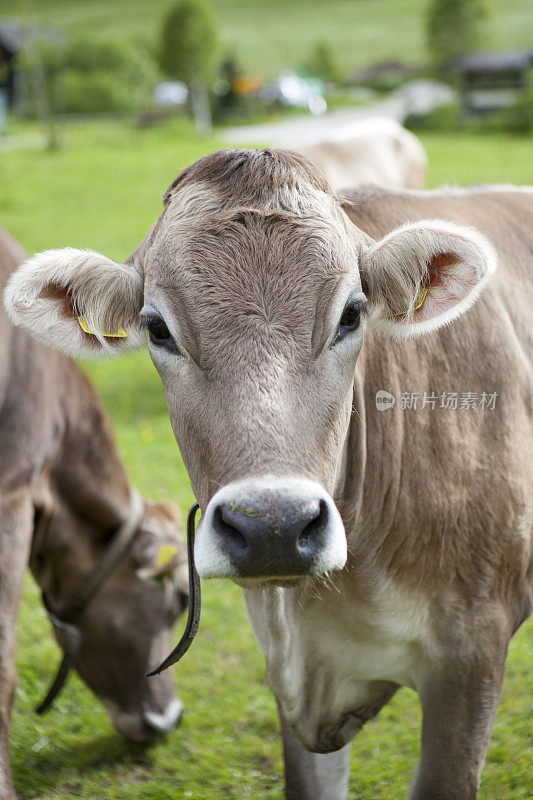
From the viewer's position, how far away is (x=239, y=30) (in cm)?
6831

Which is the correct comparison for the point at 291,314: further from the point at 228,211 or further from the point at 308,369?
the point at 228,211

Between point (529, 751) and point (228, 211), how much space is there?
9.05 feet

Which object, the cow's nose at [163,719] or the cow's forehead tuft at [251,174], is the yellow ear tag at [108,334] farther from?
the cow's nose at [163,719]

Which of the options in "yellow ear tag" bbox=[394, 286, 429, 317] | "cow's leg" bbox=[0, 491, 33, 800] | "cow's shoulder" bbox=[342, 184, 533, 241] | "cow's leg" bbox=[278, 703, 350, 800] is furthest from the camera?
"cow's leg" bbox=[0, 491, 33, 800]

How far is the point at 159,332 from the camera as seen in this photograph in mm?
2449

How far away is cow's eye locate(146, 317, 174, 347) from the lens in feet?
7.95

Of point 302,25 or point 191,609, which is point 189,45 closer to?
point 302,25

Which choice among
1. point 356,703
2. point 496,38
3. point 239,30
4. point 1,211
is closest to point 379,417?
point 356,703

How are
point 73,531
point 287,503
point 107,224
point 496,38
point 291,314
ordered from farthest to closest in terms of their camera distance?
point 496,38
point 107,224
point 73,531
point 291,314
point 287,503

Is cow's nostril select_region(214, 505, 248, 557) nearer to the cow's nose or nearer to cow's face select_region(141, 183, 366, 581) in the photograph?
cow's face select_region(141, 183, 366, 581)

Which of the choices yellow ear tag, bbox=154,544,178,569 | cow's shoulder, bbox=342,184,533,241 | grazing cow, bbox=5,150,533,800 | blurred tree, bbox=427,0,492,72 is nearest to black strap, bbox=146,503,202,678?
grazing cow, bbox=5,150,533,800

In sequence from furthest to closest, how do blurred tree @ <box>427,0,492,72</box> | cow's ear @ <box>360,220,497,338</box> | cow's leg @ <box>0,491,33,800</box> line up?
1. blurred tree @ <box>427,0,492,72</box>
2. cow's leg @ <box>0,491,33,800</box>
3. cow's ear @ <box>360,220,497,338</box>

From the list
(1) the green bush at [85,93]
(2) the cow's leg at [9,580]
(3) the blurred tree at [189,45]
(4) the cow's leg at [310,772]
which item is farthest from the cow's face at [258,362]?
(3) the blurred tree at [189,45]

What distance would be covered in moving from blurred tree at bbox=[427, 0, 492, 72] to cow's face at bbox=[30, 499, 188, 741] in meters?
58.6
